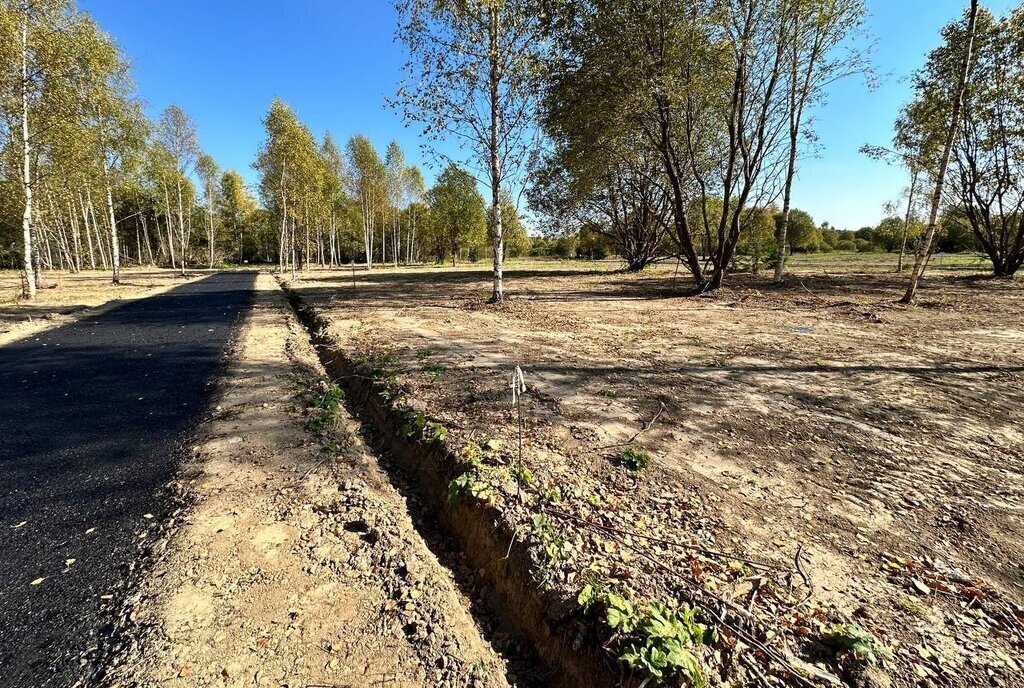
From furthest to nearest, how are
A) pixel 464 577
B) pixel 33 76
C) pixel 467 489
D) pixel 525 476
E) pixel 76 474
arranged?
pixel 33 76
pixel 76 474
pixel 525 476
pixel 467 489
pixel 464 577

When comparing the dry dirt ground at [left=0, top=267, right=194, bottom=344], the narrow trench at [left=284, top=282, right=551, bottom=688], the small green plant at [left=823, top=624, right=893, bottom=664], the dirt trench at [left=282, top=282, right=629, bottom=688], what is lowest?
the narrow trench at [left=284, top=282, right=551, bottom=688]

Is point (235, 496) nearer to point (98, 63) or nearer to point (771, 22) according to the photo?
point (771, 22)

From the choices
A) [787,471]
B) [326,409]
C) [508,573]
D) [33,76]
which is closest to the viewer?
[508,573]

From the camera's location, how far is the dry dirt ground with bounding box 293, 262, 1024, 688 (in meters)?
2.12

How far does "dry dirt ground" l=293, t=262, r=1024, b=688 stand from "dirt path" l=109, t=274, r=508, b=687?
70 cm

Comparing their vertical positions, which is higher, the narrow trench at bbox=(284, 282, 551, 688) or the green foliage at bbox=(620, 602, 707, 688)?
the green foliage at bbox=(620, 602, 707, 688)

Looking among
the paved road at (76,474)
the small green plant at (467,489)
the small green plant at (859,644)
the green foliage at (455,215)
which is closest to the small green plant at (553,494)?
the small green plant at (467,489)

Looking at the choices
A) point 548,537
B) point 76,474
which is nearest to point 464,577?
point 548,537

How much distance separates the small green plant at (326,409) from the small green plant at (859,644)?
4.34 meters

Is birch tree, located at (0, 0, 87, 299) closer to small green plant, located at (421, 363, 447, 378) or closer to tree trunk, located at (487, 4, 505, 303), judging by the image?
tree trunk, located at (487, 4, 505, 303)

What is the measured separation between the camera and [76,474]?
3.58 m

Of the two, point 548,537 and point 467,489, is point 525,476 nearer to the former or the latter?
point 467,489

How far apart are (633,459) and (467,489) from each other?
138 centimetres

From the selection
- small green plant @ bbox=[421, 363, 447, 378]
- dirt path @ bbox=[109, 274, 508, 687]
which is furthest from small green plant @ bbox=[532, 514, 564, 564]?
small green plant @ bbox=[421, 363, 447, 378]
